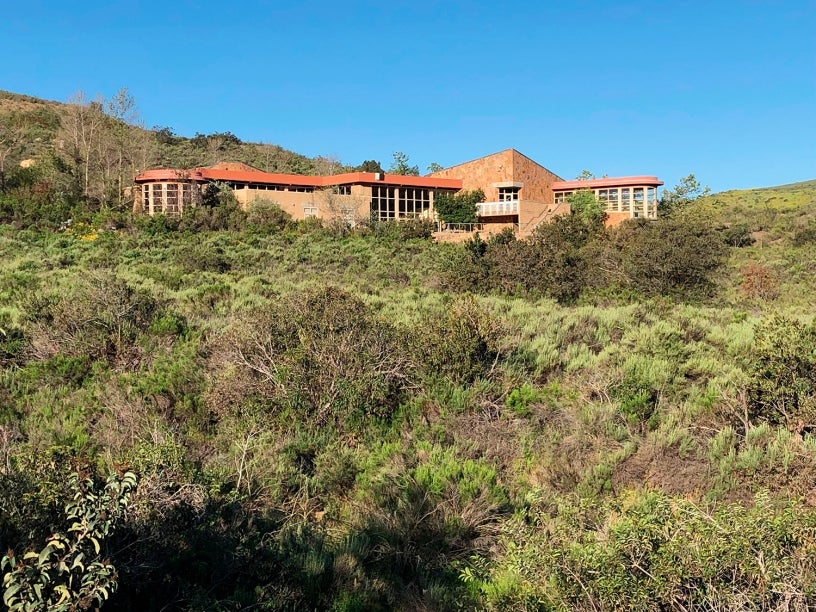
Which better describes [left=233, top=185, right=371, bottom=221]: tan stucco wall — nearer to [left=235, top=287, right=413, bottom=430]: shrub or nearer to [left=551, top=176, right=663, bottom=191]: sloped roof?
[left=551, top=176, right=663, bottom=191]: sloped roof

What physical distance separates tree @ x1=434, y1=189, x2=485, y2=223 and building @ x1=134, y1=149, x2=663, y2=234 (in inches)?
22.6

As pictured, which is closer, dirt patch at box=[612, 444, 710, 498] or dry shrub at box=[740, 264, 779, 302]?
dirt patch at box=[612, 444, 710, 498]

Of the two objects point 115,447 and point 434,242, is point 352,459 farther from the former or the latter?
point 434,242

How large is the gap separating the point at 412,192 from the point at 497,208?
5.49m

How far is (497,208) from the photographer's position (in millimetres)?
33438

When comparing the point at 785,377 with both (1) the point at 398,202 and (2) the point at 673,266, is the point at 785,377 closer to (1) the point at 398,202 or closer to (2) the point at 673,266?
(2) the point at 673,266

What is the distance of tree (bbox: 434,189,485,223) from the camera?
33812 mm

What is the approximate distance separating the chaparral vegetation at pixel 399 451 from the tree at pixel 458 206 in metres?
16.7

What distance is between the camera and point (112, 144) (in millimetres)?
36469

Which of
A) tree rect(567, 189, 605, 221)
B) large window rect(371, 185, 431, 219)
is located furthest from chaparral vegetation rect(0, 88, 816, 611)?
large window rect(371, 185, 431, 219)

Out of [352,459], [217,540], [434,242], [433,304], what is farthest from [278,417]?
[434,242]

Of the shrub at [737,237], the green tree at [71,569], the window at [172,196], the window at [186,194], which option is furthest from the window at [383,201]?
the green tree at [71,569]

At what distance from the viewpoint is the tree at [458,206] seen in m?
33.8

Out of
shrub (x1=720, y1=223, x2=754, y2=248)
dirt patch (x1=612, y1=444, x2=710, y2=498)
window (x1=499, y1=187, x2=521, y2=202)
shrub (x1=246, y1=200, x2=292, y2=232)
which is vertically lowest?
dirt patch (x1=612, y1=444, x2=710, y2=498)
